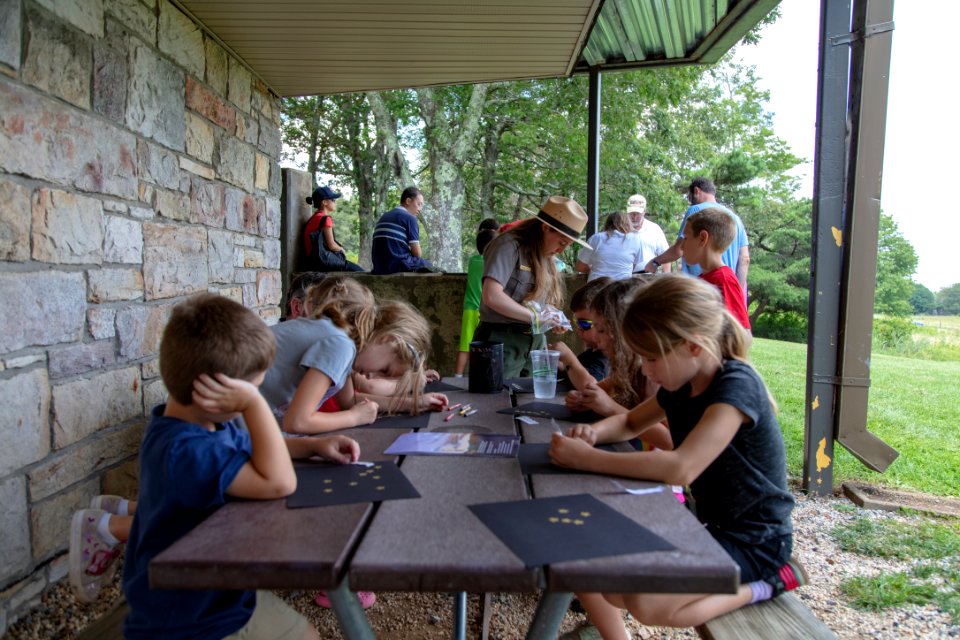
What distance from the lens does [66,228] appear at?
8.01 feet

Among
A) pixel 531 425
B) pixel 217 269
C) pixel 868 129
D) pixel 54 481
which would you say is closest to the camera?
pixel 531 425

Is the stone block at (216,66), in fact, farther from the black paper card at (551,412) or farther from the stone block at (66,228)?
the black paper card at (551,412)

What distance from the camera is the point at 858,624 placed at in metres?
2.48

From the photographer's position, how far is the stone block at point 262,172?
4363 millimetres

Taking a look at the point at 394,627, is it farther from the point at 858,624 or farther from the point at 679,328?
the point at 858,624

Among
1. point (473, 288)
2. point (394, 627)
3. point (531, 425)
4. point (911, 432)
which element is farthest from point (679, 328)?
point (911, 432)

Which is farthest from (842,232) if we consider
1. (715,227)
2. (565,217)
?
(565,217)

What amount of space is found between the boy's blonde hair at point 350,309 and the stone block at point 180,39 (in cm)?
178

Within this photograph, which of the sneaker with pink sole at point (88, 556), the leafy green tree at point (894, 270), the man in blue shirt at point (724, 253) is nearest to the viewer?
the sneaker with pink sole at point (88, 556)

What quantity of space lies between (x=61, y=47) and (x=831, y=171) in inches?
148

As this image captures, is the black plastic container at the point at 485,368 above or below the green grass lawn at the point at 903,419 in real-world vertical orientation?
above

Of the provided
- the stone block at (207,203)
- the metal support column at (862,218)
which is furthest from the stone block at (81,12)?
the metal support column at (862,218)

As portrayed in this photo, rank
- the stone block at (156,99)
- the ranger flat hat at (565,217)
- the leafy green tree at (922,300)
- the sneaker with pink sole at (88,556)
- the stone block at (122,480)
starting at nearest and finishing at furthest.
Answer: the sneaker with pink sole at (88,556) → the stone block at (122,480) → the stone block at (156,99) → the ranger flat hat at (565,217) → the leafy green tree at (922,300)

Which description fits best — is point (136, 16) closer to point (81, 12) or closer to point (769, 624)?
point (81, 12)
